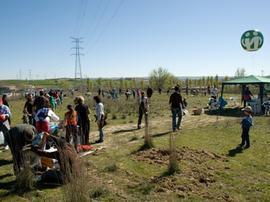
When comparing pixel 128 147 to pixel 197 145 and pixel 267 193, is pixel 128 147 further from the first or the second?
pixel 267 193

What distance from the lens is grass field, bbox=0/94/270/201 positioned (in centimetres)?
680

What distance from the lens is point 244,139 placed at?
11.1 metres

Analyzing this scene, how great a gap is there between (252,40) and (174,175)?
10849 millimetres

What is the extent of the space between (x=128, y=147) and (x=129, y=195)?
4146 millimetres

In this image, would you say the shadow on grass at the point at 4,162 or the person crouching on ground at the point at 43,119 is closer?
the person crouching on ground at the point at 43,119

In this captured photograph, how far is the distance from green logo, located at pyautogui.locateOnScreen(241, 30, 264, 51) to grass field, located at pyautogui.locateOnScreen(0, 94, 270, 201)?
5.43 metres

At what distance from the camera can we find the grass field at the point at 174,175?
680 centimetres

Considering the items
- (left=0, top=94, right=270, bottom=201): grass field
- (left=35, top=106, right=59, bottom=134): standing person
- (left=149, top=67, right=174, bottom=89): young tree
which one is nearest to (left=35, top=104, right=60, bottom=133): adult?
(left=35, top=106, right=59, bottom=134): standing person

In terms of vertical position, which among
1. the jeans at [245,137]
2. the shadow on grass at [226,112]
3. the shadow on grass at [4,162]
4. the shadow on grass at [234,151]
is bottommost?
the shadow on grass at [4,162]

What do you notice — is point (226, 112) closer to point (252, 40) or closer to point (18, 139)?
point (252, 40)

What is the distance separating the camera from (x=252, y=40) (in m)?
16.8

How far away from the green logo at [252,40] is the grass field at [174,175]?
5426mm

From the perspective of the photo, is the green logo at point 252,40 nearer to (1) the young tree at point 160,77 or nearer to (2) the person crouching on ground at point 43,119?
(2) the person crouching on ground at point 43,119

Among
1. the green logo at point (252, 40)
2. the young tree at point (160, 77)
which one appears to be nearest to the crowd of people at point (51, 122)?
the green logo at point (252, 40)
